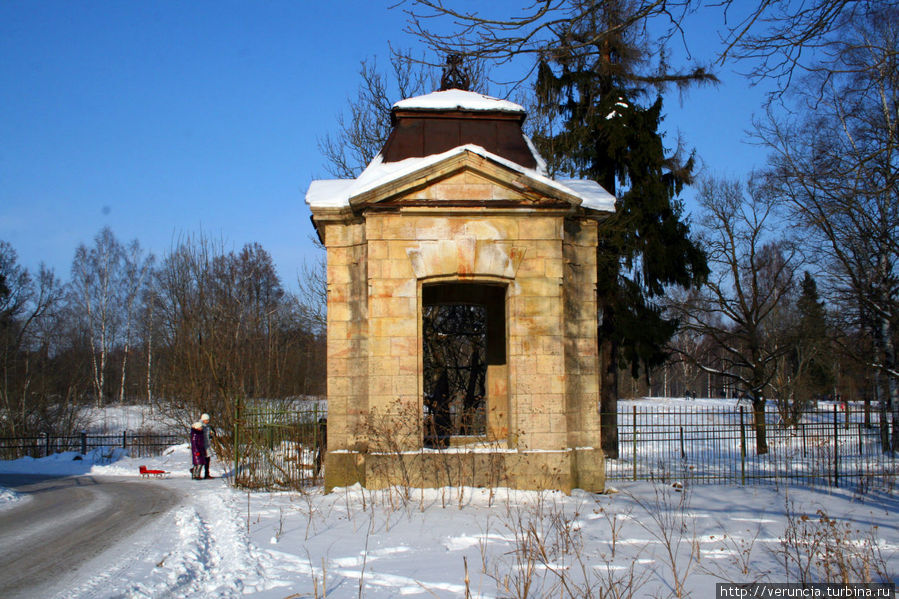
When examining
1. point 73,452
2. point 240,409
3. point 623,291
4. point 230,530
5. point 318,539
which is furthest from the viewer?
point 73,452

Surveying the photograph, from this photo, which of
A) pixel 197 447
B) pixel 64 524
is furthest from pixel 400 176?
pixel 197 447

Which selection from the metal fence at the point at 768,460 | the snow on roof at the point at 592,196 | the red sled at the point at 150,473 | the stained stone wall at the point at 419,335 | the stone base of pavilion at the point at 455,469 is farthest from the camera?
the red sled at the point at 150,473

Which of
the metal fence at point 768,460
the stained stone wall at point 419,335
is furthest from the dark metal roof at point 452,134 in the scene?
the metal fence at point 768,460

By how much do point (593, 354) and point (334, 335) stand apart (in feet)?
13.0

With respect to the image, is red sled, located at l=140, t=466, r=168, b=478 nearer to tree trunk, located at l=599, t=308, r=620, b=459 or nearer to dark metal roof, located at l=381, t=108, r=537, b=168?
dark metal roof, located at l=381, t=108, r=537, b=168

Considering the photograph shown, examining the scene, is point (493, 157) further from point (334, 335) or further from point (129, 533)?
point (129, 533)

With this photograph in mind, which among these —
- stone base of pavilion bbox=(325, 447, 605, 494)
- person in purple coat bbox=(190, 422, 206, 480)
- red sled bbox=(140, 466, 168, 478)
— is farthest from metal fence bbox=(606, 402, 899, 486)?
red sled bbox=(140, 466, 168, 478)

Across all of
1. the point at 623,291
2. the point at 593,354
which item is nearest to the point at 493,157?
the point at 593,354

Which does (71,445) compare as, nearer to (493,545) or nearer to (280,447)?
(280,447)

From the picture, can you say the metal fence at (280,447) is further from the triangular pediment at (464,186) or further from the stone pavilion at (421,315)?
the triangular pediment at (464,186)

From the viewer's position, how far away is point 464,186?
9773mm

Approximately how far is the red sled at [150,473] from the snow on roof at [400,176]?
9.12m

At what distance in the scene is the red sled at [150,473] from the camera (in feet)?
52.4

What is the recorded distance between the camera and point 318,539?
6.95 meters
